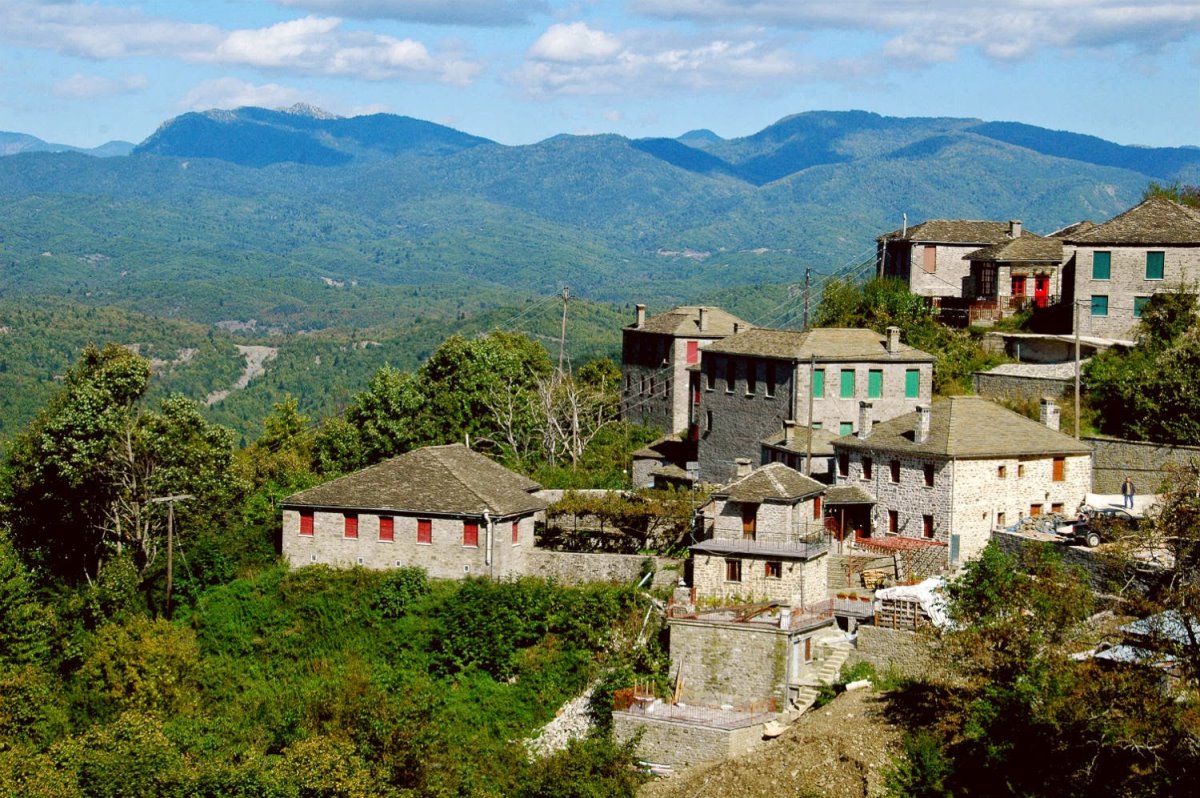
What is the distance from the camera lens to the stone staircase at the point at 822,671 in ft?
126

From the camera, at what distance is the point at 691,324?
230 feet

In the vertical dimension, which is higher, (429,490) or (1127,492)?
(1127,492)

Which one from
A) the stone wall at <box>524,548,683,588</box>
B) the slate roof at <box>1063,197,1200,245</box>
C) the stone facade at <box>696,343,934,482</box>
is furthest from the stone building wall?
the stone wall at <box>524,548,683,588</box>

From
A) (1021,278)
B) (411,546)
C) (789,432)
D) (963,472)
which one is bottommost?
(411,546)

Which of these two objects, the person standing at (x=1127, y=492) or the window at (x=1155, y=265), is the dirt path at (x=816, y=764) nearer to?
the person standing at (x=1127, y=492)

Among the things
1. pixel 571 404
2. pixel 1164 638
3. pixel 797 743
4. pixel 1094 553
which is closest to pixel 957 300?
pixel 571 404

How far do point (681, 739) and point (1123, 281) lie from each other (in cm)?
3010

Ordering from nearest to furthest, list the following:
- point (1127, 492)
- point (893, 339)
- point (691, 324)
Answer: point (1127, 492) → point (893, 339) → point (691, 324)

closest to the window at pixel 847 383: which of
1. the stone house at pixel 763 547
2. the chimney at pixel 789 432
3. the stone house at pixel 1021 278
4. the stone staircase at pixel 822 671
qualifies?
the chimney at pixel 789 432

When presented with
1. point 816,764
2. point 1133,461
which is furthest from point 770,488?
point 1133,461

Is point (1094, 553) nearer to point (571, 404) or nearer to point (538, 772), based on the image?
point (538, 772)

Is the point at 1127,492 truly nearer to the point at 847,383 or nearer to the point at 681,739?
the point at 847,383

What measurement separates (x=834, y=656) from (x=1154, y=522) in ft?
34.5

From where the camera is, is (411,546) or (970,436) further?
(411,546)
